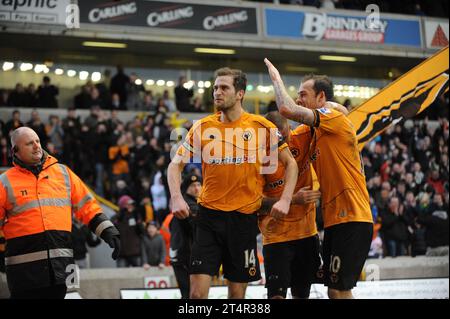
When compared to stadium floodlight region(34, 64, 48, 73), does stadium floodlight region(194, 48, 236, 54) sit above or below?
above

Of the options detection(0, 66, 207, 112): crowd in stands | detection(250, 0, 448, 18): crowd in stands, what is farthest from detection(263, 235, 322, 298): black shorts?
detection(250, 0, 448, 18): crowd in stands

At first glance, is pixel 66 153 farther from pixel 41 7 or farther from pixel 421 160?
pixel 421 160

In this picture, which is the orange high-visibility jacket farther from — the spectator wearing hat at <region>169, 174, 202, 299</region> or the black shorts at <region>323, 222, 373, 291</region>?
the spectator wearing hat at <region>169, 174, 202, 299</region>

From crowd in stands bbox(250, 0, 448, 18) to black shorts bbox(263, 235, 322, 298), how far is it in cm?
1795

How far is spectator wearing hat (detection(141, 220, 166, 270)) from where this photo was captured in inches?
572

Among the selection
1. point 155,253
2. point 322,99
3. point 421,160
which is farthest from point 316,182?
point 421,160

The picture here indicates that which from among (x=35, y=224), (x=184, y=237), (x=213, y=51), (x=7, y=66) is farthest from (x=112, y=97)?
(x=35, y=224)

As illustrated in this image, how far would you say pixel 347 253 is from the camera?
7.32m

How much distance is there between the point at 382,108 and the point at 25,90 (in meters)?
13.1

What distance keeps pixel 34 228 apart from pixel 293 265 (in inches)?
108

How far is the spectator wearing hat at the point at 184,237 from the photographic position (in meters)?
10.5

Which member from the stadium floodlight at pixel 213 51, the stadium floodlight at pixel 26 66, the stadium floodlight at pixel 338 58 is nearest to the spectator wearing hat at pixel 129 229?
the stadium floodlight at pixel 26 66

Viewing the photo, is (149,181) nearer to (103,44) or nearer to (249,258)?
(103,44)

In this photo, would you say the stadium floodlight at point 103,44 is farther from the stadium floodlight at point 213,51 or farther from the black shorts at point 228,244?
the black shorts at point 228,244
